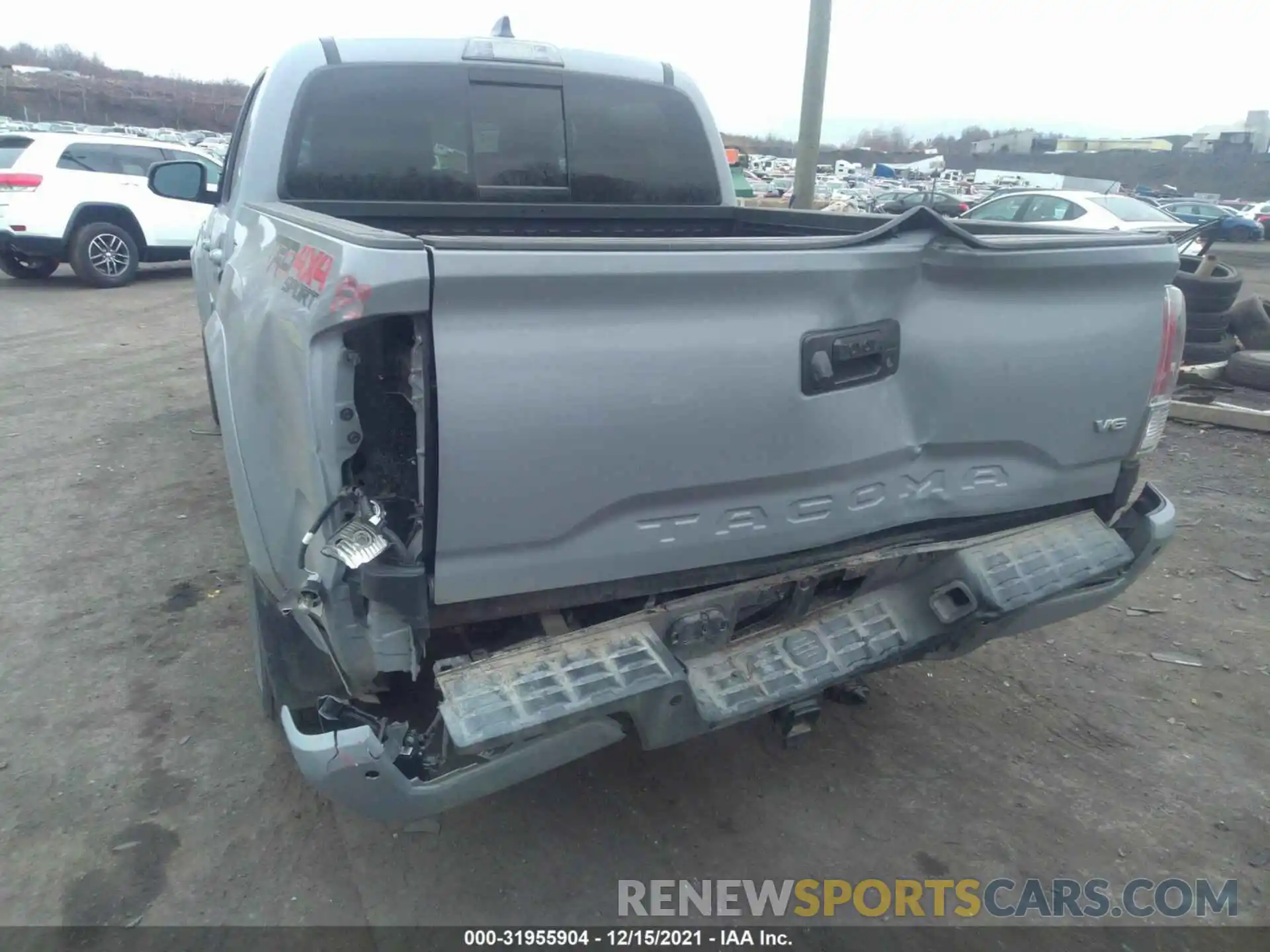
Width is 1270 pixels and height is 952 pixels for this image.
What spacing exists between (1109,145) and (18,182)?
62.9m

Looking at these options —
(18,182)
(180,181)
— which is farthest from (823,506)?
(18,182)

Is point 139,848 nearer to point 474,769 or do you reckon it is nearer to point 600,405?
point 474,769

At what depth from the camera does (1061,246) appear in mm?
2453

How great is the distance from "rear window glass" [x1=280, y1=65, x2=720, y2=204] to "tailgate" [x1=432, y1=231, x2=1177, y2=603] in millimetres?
A: 1988

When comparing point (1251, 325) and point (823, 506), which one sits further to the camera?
point (1251, 325)

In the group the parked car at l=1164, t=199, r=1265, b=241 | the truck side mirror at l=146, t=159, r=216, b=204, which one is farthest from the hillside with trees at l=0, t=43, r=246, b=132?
the truck side mirror at l=146, t=159, r=216, b=204

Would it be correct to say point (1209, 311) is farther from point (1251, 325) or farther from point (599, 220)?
point (599, 220)

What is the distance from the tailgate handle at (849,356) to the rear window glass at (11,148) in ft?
40.4

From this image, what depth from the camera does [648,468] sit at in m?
2.05

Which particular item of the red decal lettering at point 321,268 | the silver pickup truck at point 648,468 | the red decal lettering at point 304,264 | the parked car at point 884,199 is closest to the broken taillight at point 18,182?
the silver pickup truck at point 648,468

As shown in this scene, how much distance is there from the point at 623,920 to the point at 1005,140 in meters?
71.9

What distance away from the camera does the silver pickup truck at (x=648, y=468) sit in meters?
1.89

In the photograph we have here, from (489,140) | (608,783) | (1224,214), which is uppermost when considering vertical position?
(489,140)

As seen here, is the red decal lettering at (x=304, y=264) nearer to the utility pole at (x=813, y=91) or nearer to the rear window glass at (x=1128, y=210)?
the utility pole at (x=813, y=91)
